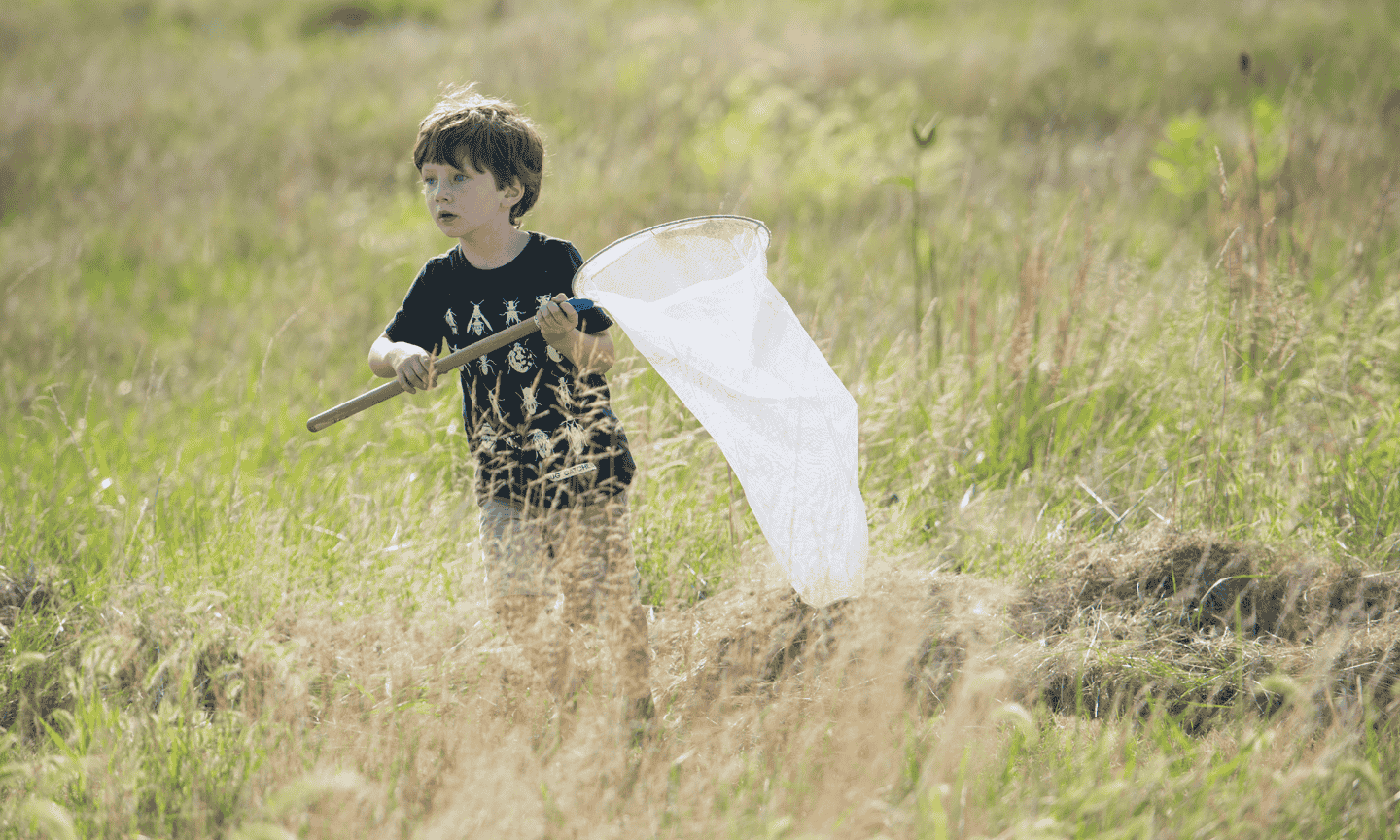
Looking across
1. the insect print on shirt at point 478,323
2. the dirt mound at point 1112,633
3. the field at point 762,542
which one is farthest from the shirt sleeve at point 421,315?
the dirt mound at point 1112,633

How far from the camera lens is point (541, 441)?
7.02 ft

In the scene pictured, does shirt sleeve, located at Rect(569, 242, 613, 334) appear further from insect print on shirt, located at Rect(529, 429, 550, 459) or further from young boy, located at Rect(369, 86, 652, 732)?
insect print on shirt, located at Rect(529, 429, 550, 459)

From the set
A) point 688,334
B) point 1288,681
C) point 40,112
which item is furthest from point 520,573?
point 40,112

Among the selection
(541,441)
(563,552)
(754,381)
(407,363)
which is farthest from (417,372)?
(754,381)

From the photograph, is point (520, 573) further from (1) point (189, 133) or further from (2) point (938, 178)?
(1) point (189, 133)

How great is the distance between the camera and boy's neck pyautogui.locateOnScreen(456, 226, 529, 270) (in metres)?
2.14

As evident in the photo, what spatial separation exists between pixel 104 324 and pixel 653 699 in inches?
148

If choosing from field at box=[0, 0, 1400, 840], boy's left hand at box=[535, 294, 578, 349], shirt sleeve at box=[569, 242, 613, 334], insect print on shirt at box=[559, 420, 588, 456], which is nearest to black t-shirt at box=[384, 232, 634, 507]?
insect print on shirt at box=[559, 420, 588, 456]

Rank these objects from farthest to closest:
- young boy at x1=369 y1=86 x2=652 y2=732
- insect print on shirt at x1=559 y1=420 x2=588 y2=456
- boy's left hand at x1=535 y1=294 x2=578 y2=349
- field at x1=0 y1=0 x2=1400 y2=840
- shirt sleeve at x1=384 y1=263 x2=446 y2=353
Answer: shirt sleeve at x1=384 y1=263 x2=446 y2=353, insect print on shirt at x1=559 y1=420 x2=588 y2=456, young boy at x1=369 y1=86 x2=652 y2=732, boy's left hand at x1=535 y1=294 x2=578 y2=349, field at x1=0 y1=0 x2=1400 y2=840

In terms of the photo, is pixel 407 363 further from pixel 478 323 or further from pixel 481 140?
pixel 481 140

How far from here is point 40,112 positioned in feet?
24.9

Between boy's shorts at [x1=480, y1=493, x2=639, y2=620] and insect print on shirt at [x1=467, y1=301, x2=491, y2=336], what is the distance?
1.26 feet

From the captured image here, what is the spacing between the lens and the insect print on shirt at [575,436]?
2096mm

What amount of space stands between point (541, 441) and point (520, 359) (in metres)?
0.19
